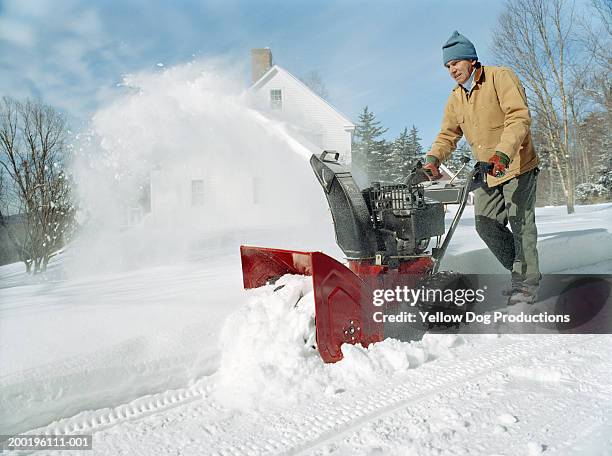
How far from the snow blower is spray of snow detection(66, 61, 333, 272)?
4.84 meters

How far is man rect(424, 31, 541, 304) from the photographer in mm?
2951

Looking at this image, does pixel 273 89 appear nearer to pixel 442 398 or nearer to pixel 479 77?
pixel 479 77

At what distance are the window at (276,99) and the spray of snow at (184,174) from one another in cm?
42

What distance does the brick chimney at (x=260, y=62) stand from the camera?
760 cm

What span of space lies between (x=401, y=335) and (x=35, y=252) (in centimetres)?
776

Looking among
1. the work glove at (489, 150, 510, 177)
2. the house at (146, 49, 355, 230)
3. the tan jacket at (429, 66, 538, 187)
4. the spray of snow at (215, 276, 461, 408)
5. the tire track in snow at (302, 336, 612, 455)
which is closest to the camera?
the tire track in snow at (302, 336, 612, 455)

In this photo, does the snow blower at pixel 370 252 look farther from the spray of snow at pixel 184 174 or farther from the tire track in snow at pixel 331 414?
the spray of snow at pixel 184 174

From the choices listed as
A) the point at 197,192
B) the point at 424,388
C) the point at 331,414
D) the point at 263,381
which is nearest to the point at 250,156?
the point at 197,192

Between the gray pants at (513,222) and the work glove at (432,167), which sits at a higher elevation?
the work glove at (432,167)

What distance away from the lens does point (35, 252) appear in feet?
26.2

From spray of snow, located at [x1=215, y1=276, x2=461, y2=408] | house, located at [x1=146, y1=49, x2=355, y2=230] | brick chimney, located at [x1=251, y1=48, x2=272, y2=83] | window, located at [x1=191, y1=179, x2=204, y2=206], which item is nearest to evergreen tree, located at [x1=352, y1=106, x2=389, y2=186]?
house, located at [x1=146, y1=49, x2=355, y2=230]

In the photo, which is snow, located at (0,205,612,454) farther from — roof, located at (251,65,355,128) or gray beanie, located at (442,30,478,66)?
roof, located at (251,65,355,128)

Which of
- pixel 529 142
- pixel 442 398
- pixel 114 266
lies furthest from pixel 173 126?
pixel 442 398

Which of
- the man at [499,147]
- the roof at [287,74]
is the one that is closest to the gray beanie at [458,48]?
the man at [499,147]
